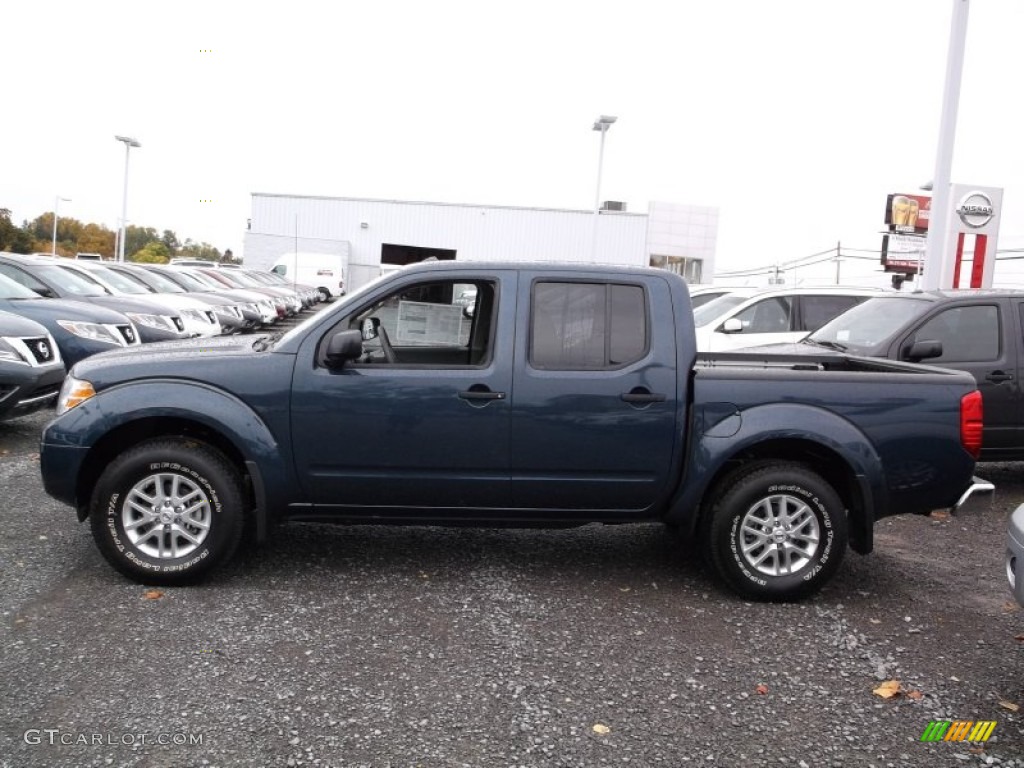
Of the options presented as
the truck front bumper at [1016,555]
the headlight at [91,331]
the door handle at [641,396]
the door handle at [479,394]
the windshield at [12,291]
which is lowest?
the truck front bumper at [1016,555]

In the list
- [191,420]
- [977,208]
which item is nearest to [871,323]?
[191,420]

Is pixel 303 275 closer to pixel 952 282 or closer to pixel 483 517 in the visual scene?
pixel 952 282

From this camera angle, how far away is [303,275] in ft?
132

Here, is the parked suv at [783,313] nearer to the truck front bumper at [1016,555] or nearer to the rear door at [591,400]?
the rear door at [591,400]

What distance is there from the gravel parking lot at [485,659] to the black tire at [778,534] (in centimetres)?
18

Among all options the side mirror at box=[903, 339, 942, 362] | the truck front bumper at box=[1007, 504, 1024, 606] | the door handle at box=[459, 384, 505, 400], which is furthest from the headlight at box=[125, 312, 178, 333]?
the truck front bumper at box=[1007, 504, 1024, 606]

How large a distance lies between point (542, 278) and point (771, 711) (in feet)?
8.70

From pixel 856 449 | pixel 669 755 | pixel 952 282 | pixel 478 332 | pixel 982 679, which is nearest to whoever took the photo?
pixel 669 755

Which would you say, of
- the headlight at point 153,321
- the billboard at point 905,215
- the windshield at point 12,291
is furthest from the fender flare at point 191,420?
the billboard at point 905,215

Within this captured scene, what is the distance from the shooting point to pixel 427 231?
158 feet

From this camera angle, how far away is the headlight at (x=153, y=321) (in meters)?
12.2

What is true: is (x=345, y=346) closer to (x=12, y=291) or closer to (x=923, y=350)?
(x=923, y=350)

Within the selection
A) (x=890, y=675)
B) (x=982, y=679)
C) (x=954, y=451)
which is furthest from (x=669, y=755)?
(x=954, y=451)

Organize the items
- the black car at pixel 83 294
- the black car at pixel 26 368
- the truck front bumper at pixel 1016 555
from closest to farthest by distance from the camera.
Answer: the truck front bumper at pixel 1016 555
the black car at pixel 26 368
the black car at pixel 83 294
